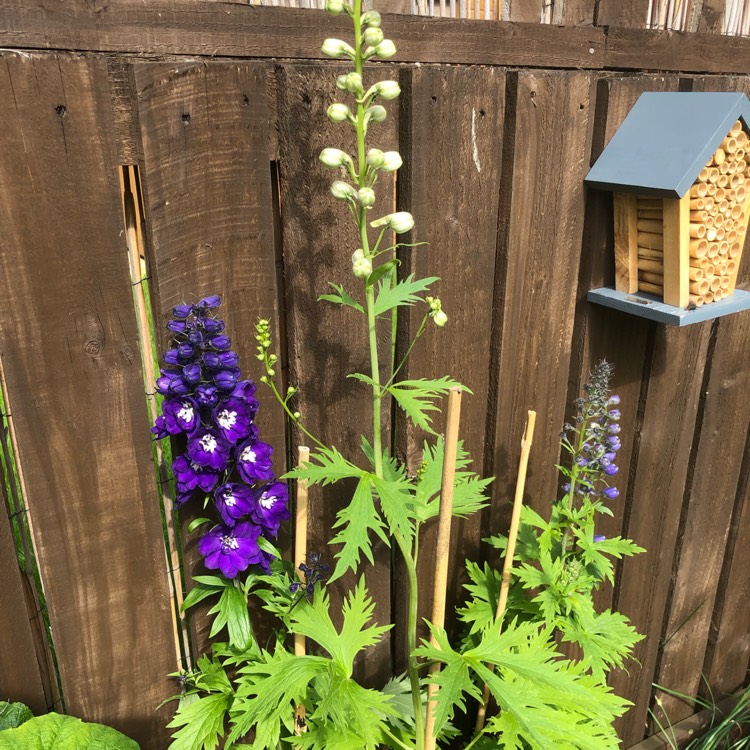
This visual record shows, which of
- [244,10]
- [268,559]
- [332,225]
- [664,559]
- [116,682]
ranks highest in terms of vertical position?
[244,10]

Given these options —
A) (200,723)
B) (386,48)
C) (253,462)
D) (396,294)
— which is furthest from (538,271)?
(200,723)

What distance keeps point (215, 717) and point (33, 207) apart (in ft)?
4.10

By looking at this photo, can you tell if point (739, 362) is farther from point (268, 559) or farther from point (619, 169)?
point (268, 559)

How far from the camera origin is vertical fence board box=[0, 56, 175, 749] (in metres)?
1.35

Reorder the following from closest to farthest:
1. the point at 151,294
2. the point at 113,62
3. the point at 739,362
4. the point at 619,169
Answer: the point at 113,62, the point at 151,294, the point at 619,169, the point at 739,362

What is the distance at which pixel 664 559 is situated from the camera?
269cm

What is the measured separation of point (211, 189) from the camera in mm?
1523

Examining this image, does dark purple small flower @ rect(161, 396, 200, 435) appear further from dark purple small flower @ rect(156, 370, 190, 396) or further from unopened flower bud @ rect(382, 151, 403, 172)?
unopened flower bud @ rect(382, 151, 403, 172)

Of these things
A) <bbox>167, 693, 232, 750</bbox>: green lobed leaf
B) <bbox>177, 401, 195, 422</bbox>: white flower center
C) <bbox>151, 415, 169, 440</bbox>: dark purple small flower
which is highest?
<bbox>177, 401, 195, 422</bbox>: white flower center

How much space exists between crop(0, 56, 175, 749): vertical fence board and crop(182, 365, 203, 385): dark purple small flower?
0.17 m

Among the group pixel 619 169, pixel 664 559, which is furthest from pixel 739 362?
pixel 619 169

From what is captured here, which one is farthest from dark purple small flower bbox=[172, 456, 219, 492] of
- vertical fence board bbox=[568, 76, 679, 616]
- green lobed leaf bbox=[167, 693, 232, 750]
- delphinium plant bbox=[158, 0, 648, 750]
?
vertical fence board bbox=[568, 76, 679, 616]

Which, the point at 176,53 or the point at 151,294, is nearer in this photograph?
the point at 176,53

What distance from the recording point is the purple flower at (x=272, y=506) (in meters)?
1.67
